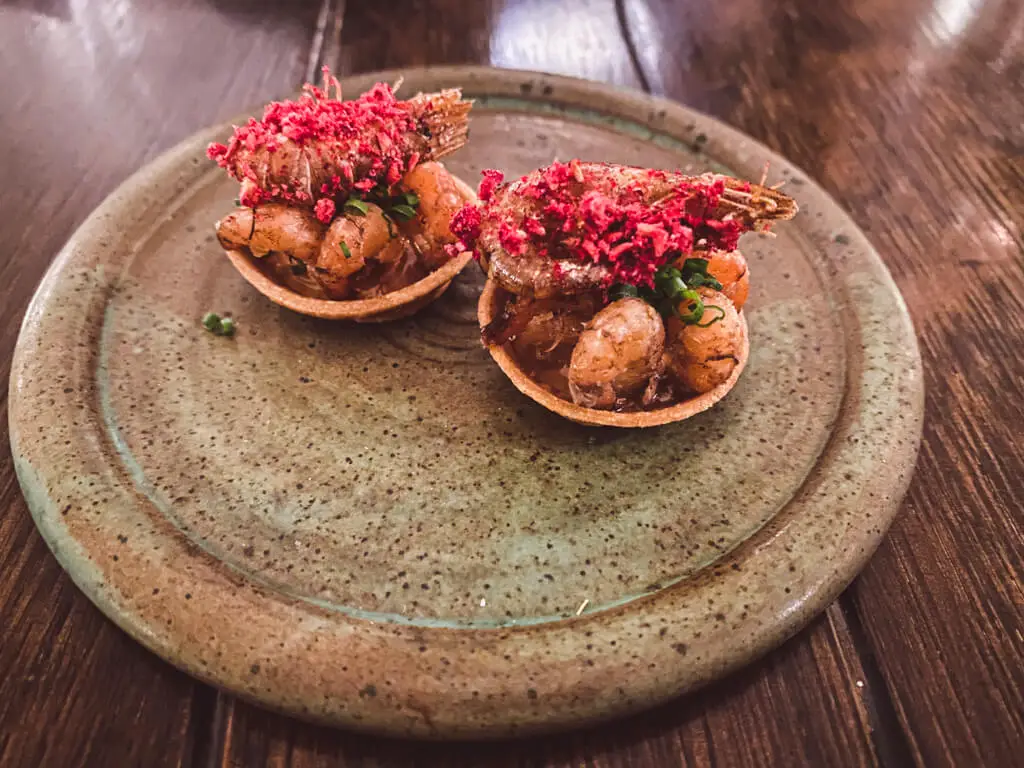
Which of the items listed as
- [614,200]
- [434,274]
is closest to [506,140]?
[434,274]

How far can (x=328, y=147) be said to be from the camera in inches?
73.1

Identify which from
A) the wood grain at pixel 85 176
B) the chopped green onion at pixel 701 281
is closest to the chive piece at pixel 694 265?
the chopped green onion at pixel 701 281

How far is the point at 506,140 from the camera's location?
A: 8.94ft

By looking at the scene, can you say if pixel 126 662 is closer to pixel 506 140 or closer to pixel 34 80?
pixel 506 140

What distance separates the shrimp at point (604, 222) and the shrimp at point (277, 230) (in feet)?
1.37

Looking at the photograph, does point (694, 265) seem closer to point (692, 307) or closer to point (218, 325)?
point (692, 307)

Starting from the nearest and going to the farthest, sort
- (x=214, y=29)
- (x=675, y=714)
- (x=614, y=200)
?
(x=675, y=714) < (x=614, y=200) < (x=214, y=29)

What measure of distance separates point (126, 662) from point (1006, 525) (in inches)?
78.8

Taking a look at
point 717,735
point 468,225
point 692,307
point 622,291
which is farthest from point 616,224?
point 717,735

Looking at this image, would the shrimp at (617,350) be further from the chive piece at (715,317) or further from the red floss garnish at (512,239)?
the red floss garnish at (512,239)

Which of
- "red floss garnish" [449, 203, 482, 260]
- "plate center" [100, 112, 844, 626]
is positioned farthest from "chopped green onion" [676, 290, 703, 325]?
"red floss garnish" [449, 203, 482, 260]

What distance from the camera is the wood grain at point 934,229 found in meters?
1.53

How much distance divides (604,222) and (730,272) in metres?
0.40

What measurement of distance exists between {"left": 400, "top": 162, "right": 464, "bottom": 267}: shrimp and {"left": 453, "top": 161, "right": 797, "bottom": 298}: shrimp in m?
0.21
